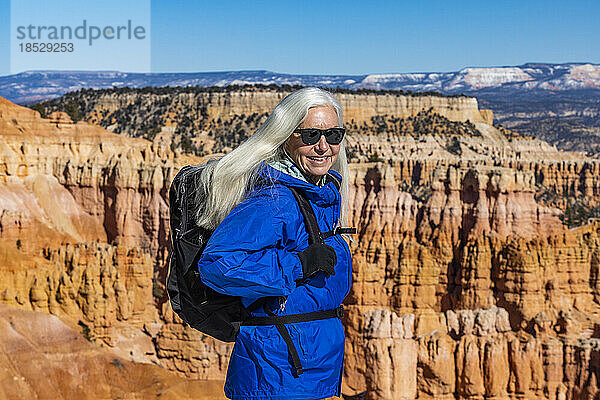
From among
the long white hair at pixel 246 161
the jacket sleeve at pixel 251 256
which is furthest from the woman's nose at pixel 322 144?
the jacket sleeve at pixel 251 256

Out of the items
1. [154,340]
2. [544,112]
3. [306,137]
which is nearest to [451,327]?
[154,340]

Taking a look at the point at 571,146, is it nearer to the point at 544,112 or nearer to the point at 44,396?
the point at 544,112

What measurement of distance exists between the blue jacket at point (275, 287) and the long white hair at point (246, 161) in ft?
0.32

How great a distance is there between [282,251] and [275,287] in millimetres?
174

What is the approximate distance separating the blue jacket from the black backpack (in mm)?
31

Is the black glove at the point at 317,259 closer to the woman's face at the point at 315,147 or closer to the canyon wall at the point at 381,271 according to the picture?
the woman's face at the point at 315,147

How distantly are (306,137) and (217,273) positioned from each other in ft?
2.61

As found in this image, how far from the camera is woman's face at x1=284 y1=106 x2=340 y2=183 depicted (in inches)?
140

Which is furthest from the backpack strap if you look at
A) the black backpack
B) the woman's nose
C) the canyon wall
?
the canyon wall

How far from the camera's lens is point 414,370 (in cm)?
1761

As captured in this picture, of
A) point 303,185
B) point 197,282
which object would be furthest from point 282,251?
point 197,282

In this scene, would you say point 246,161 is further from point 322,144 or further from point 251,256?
point 251,256

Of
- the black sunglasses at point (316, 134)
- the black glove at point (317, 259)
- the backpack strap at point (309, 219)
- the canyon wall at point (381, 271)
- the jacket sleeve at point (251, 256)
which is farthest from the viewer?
the canyon wall at point (381, 271)

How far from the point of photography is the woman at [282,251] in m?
3.15
